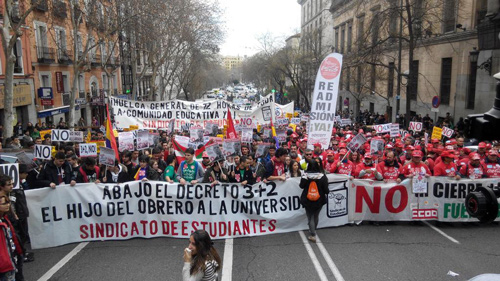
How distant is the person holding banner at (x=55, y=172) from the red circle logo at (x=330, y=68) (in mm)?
5290

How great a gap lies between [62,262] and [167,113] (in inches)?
305

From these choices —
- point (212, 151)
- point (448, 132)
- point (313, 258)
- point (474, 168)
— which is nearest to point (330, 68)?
point (212, 151)

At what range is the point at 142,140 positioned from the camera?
10125mm

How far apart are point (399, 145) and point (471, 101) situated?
520 inches

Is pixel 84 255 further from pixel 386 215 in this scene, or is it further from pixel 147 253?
pixel 386 215

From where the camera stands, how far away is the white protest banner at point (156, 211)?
675cm

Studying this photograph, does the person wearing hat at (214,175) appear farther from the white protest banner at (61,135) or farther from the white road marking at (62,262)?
the white protest banner at (61,135)

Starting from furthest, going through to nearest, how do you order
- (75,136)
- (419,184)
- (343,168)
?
(75,136) < (343,168) < (419,184)

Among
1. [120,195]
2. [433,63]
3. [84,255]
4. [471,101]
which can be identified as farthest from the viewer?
[433,63]

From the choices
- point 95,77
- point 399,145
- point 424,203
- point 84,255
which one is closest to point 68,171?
point 84,255

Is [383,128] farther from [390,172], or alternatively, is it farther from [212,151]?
[212,151]

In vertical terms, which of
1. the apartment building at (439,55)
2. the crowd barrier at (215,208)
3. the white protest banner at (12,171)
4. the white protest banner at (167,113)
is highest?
the apartment building at (439,55)

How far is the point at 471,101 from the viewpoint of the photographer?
21188mm

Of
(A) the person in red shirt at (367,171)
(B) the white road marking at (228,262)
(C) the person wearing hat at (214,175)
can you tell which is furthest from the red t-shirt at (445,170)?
(B) the white road marking at (228,262)
